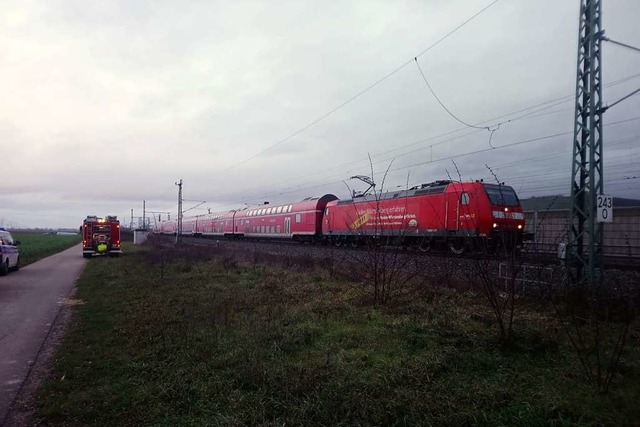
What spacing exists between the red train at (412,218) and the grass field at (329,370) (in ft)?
5.24

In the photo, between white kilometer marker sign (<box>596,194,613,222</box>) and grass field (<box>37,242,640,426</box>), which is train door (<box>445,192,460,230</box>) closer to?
white kilometer marker sign (<box>596,194,613,222</box>)

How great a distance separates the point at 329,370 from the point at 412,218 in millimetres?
16232

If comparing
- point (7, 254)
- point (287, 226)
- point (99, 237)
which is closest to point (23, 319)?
point (7, 254)

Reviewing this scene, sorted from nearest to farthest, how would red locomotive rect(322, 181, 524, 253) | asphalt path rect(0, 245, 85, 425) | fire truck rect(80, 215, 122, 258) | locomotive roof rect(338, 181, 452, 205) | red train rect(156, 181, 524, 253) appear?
1. asphalt path rect(0, 245, 85, 425)
2. red train rect(156, 181, 524, 253)
3. red locomotive rect(322, 181, 524, 253)
4. locomotive roof rect(338, 181, 452, 205)
5. fire truck rect(80, 215, 122, 258)

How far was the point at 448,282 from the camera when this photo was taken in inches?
409

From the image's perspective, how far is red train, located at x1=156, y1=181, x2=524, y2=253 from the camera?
1433cm

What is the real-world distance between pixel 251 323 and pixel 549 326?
14.8 feet

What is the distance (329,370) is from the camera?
5199 mm

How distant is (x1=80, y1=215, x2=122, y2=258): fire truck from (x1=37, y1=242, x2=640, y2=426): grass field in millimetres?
22788

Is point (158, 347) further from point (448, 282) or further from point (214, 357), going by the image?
point (448, 282)

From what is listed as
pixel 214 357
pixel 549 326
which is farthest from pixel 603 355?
pixel 214 357

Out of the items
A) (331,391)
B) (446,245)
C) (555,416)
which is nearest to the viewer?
(555,416)

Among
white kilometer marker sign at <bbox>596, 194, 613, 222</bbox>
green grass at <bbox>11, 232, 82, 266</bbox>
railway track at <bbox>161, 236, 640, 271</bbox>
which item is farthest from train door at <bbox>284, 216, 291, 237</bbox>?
white kilometer marker sign at <bbox>596, 194, 613, 222</bbox>

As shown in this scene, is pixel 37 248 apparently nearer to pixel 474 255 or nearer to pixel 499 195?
pixel 499 195
